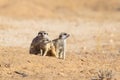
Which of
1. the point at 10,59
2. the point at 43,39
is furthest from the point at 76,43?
the point at 10,59

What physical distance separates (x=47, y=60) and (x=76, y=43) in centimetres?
900

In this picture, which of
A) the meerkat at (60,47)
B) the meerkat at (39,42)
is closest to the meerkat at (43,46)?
the meerkat at (39,42)

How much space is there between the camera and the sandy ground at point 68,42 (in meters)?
11.3

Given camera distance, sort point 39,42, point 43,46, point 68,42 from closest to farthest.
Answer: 1. point 43,46
2. point 39,42
3. point 68,42

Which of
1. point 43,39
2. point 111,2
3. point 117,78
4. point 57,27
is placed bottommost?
point 117,78

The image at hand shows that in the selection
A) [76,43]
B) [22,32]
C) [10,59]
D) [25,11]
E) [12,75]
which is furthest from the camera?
[25,11]

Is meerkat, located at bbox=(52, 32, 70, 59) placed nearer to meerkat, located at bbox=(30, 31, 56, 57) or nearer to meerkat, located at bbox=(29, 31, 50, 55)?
meerkat, located at bbox=(30, 31, 56, 57)

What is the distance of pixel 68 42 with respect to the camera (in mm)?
21422

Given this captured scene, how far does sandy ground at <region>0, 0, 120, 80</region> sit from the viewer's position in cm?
1134

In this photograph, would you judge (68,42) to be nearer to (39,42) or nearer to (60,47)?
(60,47)

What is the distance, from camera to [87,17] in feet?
128

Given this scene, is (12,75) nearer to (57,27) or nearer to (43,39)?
(43,39)

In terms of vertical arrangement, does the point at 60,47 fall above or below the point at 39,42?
below

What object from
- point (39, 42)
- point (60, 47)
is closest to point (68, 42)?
point (60, 47)
